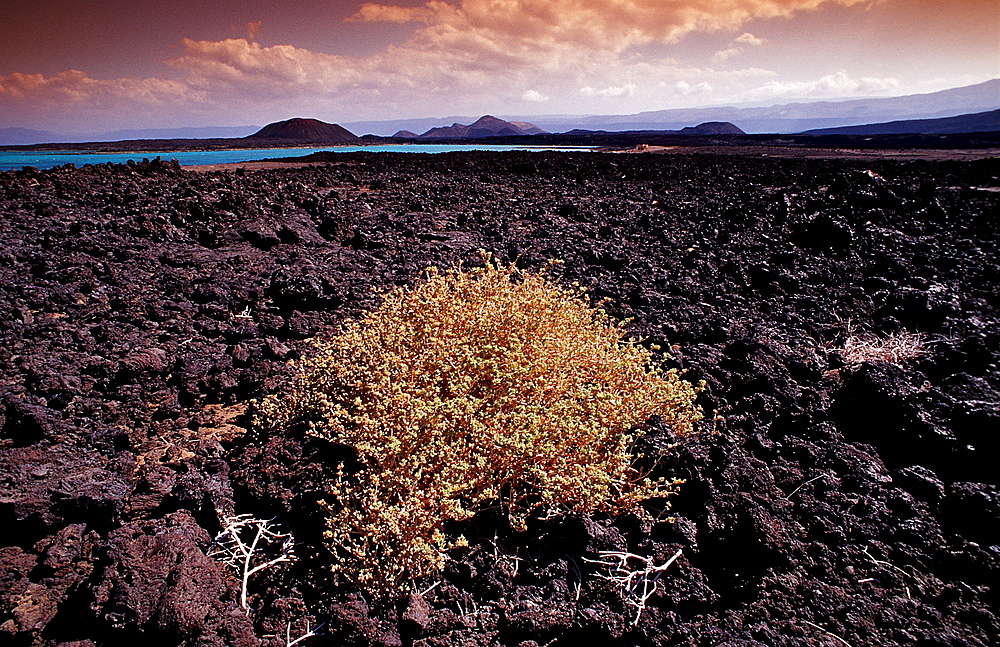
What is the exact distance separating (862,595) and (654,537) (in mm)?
789

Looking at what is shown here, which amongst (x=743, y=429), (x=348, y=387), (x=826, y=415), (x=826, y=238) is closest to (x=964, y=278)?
(x=826, y=238)

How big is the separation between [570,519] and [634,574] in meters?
0.41

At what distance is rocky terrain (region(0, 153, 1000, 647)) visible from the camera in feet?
6.64

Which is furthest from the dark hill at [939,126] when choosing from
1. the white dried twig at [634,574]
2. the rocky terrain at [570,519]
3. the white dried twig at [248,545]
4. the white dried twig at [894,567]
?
the white dried twig at [248,545]

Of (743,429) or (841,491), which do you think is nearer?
(841,491)

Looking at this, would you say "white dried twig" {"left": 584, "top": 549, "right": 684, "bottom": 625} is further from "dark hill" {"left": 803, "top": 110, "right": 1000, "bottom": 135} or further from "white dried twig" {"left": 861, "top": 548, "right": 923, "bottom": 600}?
"dark hill" {"left": 803, "top": 110, "right": 1000, "bottom": 135}

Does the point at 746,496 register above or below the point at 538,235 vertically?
below

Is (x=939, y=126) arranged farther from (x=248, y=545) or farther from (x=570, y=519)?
(x=248, y=545)

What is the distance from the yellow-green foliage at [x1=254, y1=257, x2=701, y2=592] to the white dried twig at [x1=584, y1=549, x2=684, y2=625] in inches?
9.7

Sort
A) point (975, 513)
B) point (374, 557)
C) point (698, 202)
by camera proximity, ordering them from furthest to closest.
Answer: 1. point (698, 202)
2. point (975, 513)
3. point (374, 557)

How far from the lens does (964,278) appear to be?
5.54 metres

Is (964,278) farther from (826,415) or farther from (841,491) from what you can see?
(841,491)

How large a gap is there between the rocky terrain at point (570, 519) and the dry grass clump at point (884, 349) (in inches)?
1.2

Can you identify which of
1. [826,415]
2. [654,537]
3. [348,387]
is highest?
[348,387]
